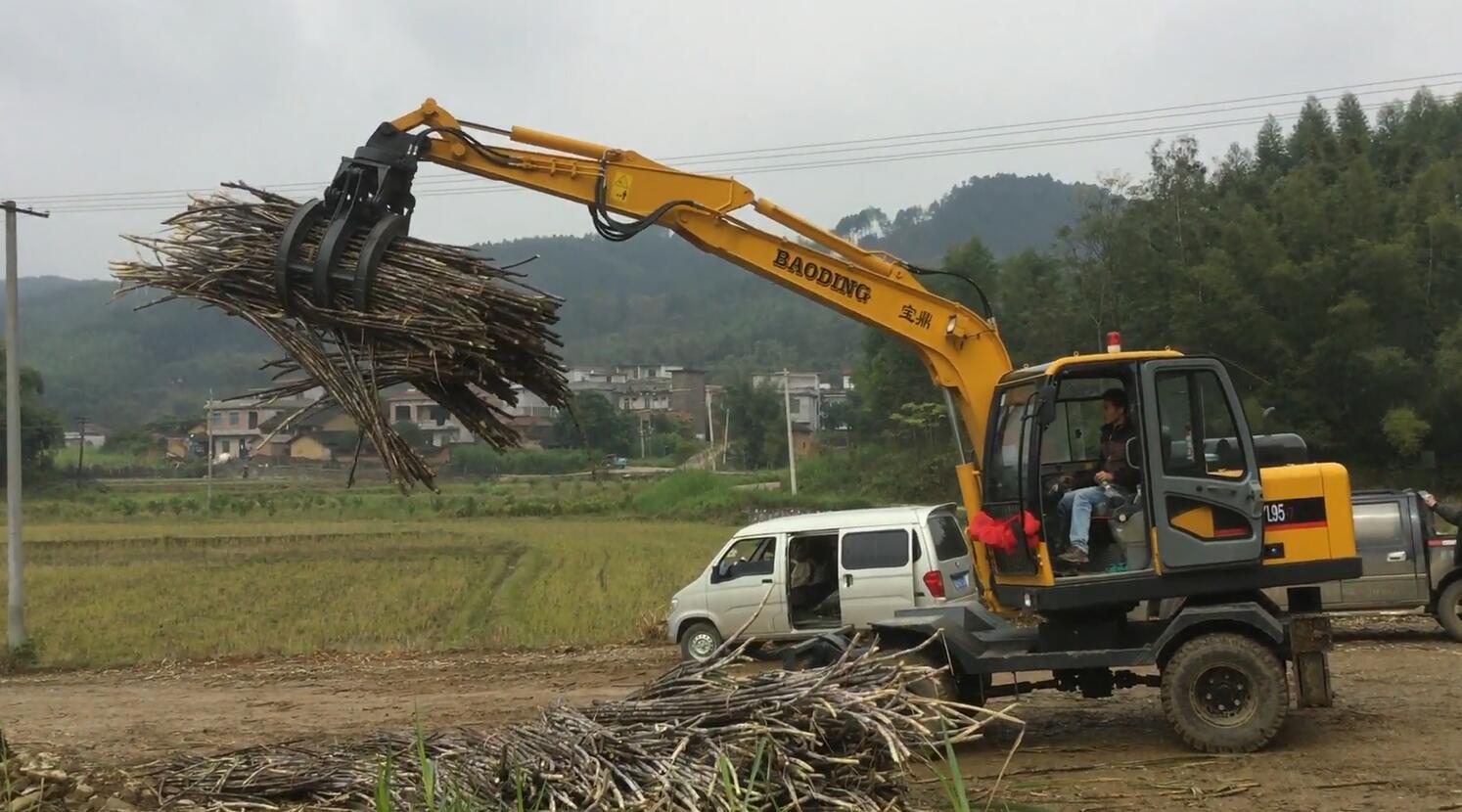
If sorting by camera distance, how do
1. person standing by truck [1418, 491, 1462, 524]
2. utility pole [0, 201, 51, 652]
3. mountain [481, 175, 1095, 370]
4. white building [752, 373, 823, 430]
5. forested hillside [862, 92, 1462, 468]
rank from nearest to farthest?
person standing by truck [1418, 491, 1462, 524], utility pole [0, 201, 51, 652], forested hillside [862, 92, 1462, 468], white building [752, 373, 823, 430], mountain [481, 175, 1095, 370]

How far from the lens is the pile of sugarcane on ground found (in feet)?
18.4

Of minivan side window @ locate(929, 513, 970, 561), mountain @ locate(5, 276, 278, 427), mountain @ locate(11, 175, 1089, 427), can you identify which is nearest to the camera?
minivan side window @ locate(929, 513, 970, 561)

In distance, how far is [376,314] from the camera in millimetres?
7273

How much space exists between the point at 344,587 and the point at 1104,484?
17.6 meters

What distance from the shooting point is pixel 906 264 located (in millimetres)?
9766

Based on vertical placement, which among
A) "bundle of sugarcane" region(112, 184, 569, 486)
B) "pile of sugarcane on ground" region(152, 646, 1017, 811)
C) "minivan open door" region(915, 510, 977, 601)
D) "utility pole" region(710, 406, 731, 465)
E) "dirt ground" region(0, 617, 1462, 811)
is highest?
"utility pole" region(710, 406, 731, 465)

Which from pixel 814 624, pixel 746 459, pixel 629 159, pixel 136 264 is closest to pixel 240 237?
pixel 136 264

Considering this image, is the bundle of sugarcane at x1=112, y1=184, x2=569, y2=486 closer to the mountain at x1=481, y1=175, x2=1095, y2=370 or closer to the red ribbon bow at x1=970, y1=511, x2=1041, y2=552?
the red ribbon bow at x1=970, y1=511, x2=1041, y2=552

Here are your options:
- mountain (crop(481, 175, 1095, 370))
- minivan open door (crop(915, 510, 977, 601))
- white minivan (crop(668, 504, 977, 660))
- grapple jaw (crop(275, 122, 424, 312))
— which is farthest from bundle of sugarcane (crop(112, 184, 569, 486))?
mountain (crop(481, 175, 1095, 370))

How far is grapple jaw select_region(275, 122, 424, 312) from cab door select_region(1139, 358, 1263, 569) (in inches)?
197

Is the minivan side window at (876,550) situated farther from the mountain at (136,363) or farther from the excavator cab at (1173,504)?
the mountain at (136,363)

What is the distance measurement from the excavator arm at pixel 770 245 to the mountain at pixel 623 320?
30680 mm

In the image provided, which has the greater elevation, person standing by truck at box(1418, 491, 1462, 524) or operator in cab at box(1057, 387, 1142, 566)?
operator in cab at box(1057, 387, 1142, 566)

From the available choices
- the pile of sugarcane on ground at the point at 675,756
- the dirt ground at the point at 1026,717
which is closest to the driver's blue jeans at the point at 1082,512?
the dirt ground at the point at 1026,717
